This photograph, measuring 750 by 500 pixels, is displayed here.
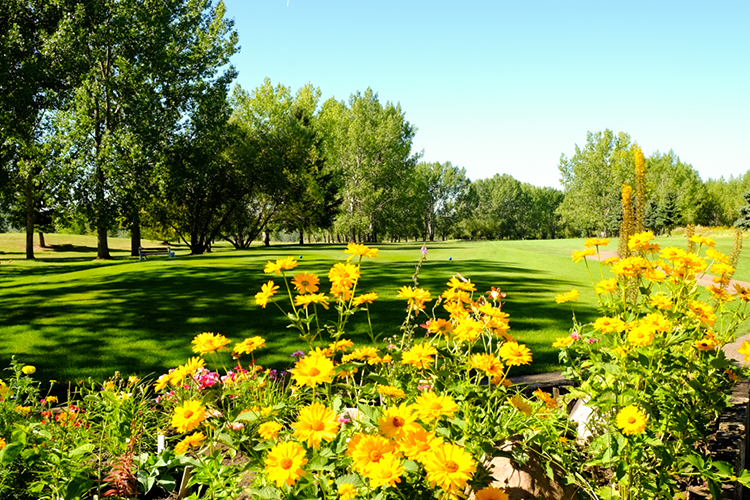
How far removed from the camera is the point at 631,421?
1.57m

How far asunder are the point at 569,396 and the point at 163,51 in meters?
20.1

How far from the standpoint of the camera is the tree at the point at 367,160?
34.1 meters

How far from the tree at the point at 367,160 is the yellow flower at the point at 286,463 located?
31838 millimetres

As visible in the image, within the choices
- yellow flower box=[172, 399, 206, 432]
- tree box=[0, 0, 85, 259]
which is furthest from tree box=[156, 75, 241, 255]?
yellow flower box=[172, 399, 206, 432]

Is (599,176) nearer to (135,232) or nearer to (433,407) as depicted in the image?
(135,232)

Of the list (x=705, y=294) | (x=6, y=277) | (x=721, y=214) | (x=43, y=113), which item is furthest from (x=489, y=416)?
(x=721, y=214)

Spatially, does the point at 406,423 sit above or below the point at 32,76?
below

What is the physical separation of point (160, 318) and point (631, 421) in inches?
253

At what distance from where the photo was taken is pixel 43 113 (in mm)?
18328

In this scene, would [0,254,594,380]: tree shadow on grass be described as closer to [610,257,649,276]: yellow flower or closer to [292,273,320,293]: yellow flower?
[292,273,320,293]: yellow flower

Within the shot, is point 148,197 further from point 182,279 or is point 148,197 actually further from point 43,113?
point 182,279

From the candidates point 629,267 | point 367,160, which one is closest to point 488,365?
point 629,267

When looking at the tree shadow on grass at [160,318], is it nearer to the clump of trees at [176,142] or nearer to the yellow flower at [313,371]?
the yellow flower at [313,371]

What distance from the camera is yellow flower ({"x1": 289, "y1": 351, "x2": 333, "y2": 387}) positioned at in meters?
1.36
